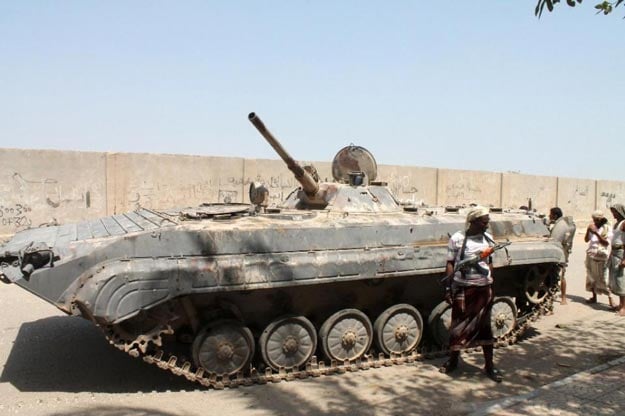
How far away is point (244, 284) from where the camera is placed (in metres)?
5.55

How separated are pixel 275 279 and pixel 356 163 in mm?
3175

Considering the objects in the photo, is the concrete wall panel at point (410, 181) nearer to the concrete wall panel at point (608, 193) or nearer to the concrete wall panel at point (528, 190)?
the concrete wall panel at point (528, 190)

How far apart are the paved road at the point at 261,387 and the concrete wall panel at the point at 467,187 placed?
38.4 ft

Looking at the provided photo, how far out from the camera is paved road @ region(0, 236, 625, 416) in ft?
16.8

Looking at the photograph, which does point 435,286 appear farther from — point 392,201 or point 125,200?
point 125,200

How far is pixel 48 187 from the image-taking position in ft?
39.1

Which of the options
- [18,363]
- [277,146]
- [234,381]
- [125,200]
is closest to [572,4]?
[277,146]

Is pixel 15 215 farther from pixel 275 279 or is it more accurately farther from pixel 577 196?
pixel 577 196

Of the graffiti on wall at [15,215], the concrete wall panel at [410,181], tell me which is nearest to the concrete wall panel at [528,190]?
the concrete wall panel at [410,181]

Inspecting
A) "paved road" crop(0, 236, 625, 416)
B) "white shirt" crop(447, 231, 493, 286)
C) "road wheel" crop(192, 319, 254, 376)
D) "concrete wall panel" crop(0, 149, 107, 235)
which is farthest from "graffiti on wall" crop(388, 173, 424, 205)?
"road wheel" crop(192, 319, 254, 376)

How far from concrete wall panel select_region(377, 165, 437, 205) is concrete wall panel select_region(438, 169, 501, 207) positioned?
1.29 feet

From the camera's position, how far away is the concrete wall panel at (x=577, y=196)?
23.7 metres

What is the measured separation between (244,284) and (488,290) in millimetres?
2509

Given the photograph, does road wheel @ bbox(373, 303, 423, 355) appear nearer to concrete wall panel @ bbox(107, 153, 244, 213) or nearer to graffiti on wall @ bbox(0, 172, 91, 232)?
concrete wall panel @ bbox(107, 153, 244, 213)
